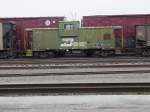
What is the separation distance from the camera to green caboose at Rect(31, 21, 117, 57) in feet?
114

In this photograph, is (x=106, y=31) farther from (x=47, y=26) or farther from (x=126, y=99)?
(x=126, y=99)

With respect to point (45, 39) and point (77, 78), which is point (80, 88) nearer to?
point (77, 78)

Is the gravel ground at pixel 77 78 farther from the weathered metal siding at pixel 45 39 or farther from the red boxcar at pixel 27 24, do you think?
the red boxcar at pixel 27 24

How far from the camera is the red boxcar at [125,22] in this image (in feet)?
117

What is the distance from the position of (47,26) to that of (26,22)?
1814mm

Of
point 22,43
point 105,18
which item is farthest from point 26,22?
point 105,18

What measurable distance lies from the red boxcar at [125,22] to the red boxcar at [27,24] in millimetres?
2388

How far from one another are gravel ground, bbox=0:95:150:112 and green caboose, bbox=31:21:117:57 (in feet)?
73.5

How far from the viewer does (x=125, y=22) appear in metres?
36.1

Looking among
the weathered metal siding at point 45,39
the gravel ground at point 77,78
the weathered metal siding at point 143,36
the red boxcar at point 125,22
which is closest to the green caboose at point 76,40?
the weathered metal siding at point 45,39

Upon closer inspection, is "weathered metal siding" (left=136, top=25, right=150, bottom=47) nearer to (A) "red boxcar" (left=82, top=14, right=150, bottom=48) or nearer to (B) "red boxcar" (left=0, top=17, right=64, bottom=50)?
(A) "red boxcar" (left=82, top=14, right=150, bottom=48)

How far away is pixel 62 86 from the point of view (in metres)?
13.3

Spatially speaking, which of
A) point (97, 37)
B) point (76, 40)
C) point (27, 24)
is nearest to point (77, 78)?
point (76, 40)

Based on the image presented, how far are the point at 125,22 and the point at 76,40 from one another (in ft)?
13.8
